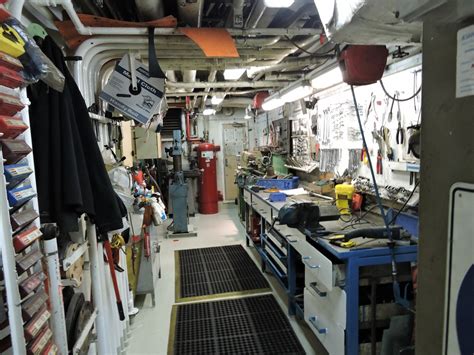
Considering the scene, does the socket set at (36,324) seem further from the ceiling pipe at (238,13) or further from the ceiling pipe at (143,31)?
the ceiling pipe at (238,13)

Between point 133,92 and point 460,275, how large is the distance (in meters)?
2.26

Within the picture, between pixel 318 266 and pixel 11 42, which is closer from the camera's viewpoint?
pixel 11 42

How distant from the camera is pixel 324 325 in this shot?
2104 millimetres

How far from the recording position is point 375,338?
194cm

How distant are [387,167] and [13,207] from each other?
2.41m

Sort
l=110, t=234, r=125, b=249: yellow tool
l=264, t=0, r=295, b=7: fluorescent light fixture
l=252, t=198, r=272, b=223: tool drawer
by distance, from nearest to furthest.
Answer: l=264, t=0, r=295, b=7: fluorescent light fixture, l=110, t=234, r=125, b=249: yellow tool, l=252, t=198, r=272, b=223: tool drawer

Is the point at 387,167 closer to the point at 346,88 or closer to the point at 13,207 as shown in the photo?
the point at 346,88

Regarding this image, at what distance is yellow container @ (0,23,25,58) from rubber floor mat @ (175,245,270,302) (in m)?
2.78

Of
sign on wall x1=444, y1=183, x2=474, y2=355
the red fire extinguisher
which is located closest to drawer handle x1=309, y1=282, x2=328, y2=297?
sign on wall x1=444, y1=183, x2=474, y2=355

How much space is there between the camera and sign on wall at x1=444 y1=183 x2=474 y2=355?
0.54m

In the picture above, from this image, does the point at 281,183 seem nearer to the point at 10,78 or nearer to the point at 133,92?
the point at 133,92

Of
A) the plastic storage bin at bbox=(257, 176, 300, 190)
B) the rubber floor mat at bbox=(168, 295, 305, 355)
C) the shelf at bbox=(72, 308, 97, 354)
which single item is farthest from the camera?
the plastic storage bin at bbox=(257, 176, 300, 190)

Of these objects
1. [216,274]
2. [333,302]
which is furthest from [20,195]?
[216,274]

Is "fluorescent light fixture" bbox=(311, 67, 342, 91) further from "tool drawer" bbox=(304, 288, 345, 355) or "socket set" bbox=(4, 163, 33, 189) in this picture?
"socket set" bbox=(4, 163, 33, 189)
